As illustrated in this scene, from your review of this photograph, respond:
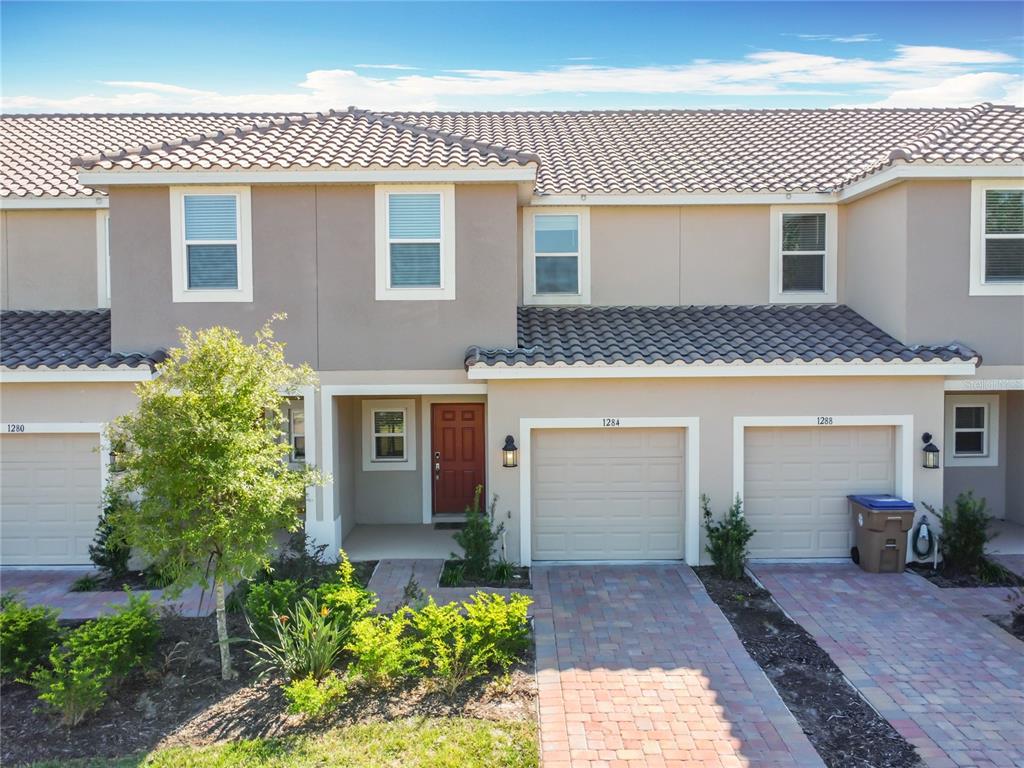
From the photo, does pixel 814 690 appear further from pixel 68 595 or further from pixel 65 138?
pixel 65 138

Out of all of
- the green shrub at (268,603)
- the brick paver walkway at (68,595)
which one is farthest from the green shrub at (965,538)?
the brick paver walkway at (68,595)

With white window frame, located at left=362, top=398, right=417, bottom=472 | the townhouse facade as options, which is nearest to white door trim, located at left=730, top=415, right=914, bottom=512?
the townhouse facade

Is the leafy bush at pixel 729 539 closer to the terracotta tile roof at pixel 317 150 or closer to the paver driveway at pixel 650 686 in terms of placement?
the paver driveway at pixel 650 686

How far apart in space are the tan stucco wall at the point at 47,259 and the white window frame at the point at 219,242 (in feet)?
10.2

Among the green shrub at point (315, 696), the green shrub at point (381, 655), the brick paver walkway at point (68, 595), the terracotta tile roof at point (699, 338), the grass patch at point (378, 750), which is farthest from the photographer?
the terracotta tile roof at point (699, 338)

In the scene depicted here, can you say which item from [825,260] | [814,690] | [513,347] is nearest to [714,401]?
[513,347]

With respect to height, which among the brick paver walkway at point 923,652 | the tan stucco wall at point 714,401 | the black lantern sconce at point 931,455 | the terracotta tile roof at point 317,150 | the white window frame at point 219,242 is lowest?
the brick paver walkway at point 923,652

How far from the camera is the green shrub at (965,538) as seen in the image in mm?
10609

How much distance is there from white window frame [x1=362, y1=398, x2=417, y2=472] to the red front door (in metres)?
0.38

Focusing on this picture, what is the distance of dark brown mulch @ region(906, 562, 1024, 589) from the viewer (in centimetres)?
1021

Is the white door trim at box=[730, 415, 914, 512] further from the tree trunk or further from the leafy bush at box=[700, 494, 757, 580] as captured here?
the tree trunk

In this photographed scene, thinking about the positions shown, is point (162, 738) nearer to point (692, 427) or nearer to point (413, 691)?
point (413, 691)

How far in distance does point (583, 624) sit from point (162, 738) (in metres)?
4.66

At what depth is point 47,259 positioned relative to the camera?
43.6 ft
